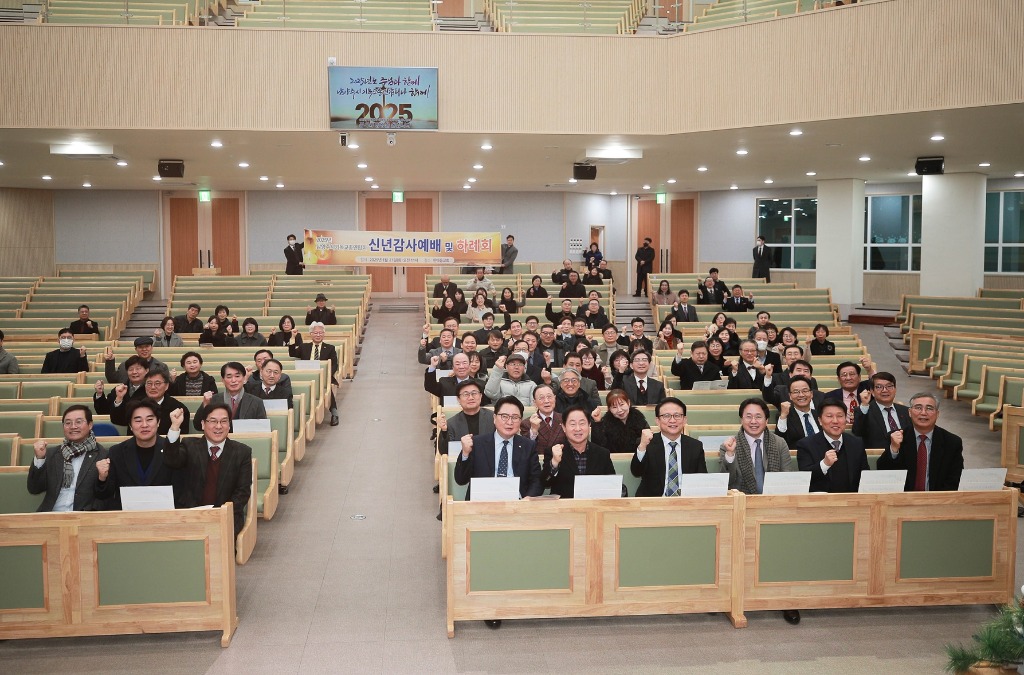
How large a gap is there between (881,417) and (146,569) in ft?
16.3

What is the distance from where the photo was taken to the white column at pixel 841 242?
55.9 feet

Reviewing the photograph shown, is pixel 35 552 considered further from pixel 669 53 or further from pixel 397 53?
pixel 669 53

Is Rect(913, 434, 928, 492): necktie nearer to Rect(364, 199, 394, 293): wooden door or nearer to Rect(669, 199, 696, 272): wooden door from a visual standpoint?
Rect(364, 199, 394, 293): wooden door

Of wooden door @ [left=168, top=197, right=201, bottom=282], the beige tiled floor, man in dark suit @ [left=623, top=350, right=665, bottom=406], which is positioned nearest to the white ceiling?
wooden door @ [left=168, top=197, right=201, bottom=282]

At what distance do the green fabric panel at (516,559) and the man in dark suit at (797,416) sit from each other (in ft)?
7.80

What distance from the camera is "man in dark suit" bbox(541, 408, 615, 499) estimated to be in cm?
522

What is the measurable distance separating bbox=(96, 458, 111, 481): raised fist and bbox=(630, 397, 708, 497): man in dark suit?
9.92 ft

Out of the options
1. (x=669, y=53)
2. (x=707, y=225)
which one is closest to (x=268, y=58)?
(x=669, y=53)

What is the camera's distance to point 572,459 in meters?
5.30

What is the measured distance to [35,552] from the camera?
14.9 feet

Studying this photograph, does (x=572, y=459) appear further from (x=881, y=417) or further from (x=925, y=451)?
(x=881, y=417)

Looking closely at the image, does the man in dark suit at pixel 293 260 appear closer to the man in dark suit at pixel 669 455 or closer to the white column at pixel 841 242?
the white column at pixel 841 242

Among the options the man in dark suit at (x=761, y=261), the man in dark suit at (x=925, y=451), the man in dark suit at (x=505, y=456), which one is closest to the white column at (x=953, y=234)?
the man in dark suit at (x=761, y=261)

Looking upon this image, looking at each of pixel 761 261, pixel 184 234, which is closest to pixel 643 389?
pixel 761 261
